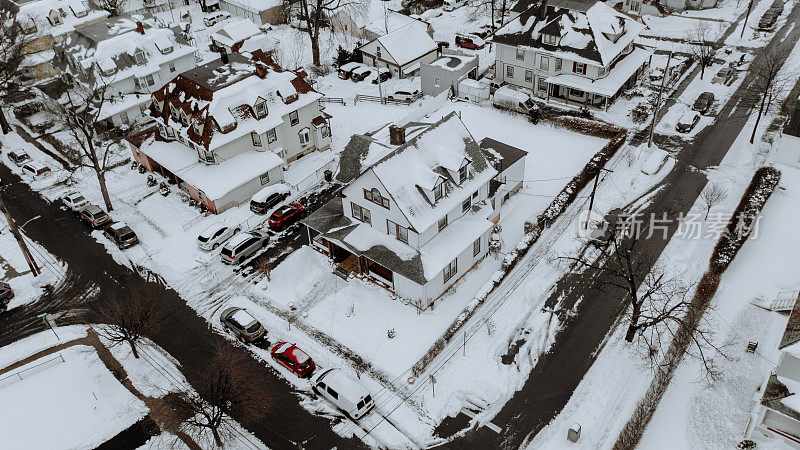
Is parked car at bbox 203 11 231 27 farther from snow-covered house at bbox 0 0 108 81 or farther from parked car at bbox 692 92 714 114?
parked car at bbox 692 92 714 114

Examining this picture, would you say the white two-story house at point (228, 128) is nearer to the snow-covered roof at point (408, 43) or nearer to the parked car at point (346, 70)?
the parked car at point (346, 70)

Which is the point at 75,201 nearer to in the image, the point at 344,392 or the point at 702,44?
the point at 344,392

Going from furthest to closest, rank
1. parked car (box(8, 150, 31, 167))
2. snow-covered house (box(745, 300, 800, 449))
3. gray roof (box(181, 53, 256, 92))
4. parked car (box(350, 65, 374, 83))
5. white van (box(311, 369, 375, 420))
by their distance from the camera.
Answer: parked car (box(350, 65, 374, 83)), parked car (box(8, 150, 31, 167)), gray roof (box(181, 53, 256, 92)), white van (box(311, 369, 375, 420)), snow-covered house (box(745, 300, 800, 449))

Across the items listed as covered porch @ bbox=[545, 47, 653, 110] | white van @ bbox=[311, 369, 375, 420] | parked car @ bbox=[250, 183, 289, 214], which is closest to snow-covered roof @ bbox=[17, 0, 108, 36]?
parked car @ bbox=[250, 183, 289, 214]

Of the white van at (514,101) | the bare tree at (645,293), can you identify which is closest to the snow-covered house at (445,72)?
the white van at (514,101)

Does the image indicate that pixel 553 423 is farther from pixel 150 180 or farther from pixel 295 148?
pixel 150 180

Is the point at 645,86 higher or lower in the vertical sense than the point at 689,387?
higher

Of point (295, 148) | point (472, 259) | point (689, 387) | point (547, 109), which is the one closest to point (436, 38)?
point (547, 109)
